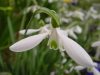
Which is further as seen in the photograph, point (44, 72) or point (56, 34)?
point (44, 72)

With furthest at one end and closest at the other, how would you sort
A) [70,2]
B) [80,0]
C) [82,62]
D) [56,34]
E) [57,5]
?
[80,0] < [70,2] < [57,5] < [56,34] < [82,62]

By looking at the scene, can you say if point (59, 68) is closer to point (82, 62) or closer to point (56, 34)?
point (56, 34)

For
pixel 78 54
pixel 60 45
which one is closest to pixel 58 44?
pixel 60 45

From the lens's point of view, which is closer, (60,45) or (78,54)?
(78,54)

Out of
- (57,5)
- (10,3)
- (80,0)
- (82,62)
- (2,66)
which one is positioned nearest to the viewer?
(82,62)

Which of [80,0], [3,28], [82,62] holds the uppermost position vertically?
[82,62]

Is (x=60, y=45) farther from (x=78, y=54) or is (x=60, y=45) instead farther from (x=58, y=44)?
(x=78, y=54)

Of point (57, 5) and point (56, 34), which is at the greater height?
point (56, 34)

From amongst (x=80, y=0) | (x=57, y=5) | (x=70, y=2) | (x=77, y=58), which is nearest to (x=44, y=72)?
(x=77, y=58)
